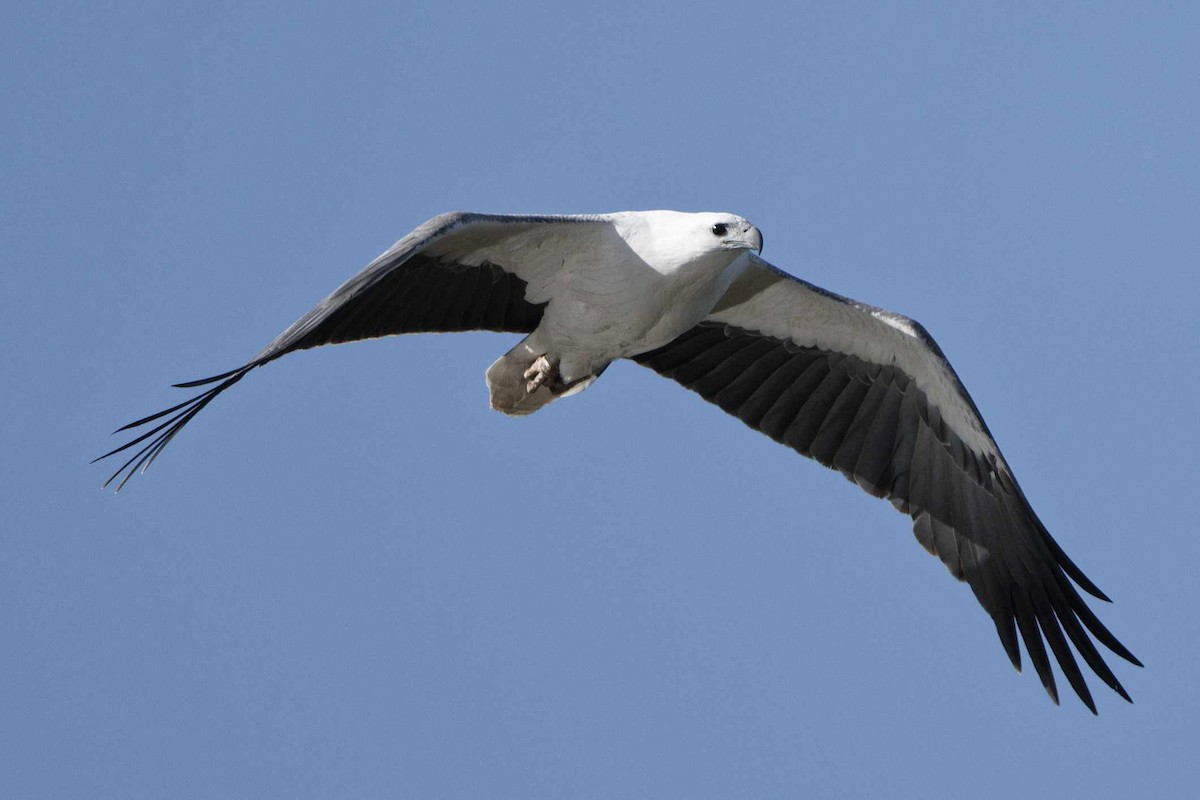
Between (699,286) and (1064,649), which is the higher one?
(699,286)

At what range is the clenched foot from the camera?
1104cm

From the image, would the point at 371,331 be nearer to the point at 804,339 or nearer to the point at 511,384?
the point at 511,384

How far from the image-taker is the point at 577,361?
1106 centimetres

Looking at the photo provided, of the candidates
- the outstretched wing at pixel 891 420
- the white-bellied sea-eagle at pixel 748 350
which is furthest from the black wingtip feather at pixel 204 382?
the outstretched wing at pixel 891 420

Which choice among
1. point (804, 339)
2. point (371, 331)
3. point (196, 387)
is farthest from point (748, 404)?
point (196, 387)

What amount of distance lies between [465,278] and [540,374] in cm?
85

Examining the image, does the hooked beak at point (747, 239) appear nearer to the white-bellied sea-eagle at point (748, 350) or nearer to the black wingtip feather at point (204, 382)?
the white-bellied sea-eagle at point (748, 350)

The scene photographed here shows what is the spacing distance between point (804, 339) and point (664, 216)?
2323 mm

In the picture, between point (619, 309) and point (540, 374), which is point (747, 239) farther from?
point (540, 374)

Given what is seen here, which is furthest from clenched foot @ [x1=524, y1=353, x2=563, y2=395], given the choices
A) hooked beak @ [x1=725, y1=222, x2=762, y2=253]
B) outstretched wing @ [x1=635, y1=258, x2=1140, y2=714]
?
hooked beak @ [x1=725, y1=222, x2=762, y2=253]

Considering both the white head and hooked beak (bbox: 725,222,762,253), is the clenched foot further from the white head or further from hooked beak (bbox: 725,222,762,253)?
hooked beak (bbox: 725,222,762,253)

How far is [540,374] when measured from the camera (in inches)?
435

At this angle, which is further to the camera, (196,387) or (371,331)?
(371,331)

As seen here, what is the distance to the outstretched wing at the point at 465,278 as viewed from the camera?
10078 millimetres
